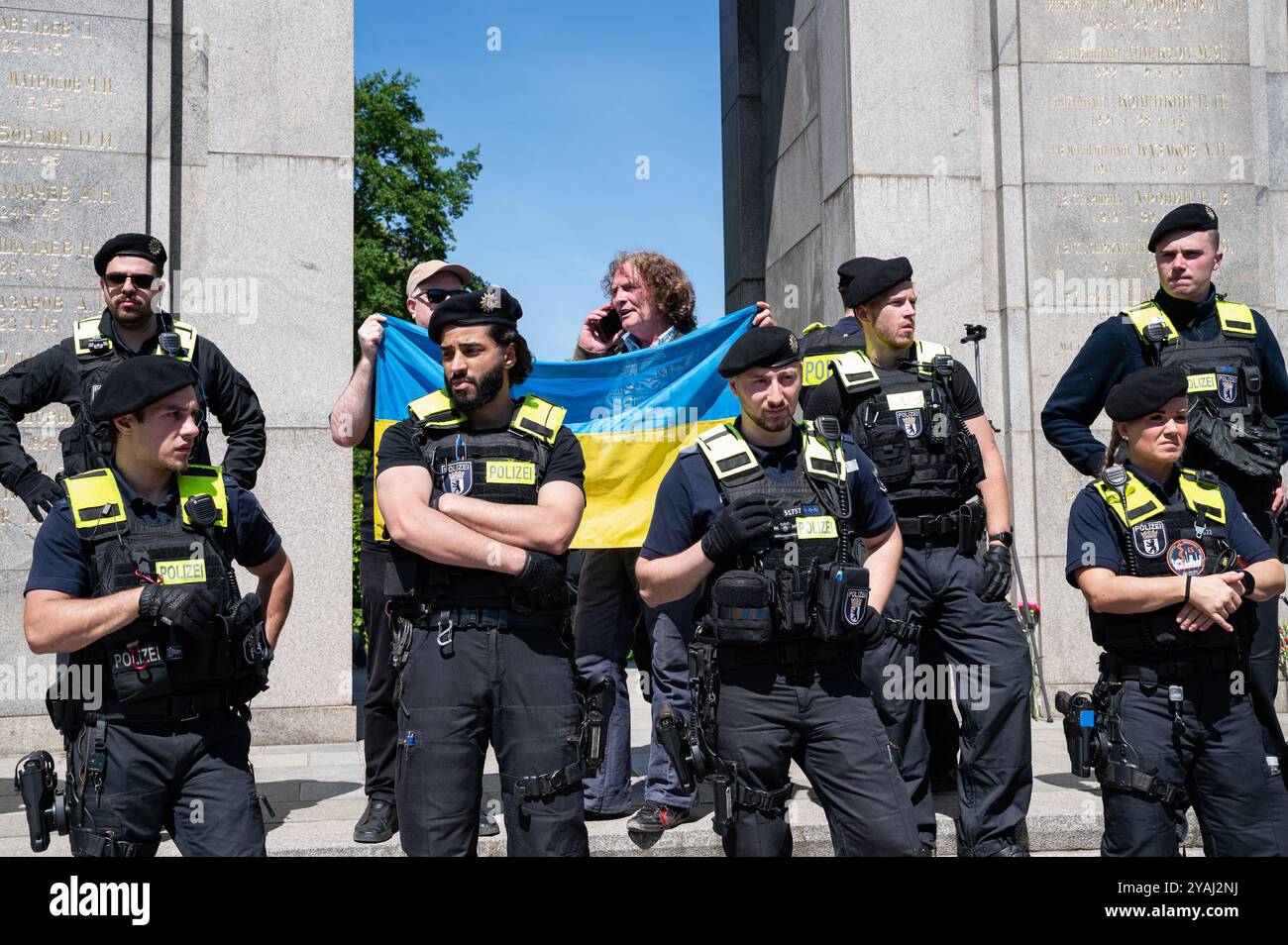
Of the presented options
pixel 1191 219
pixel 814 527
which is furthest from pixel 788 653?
pixel 1191 219

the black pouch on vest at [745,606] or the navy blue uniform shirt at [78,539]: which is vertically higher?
the navy blue uniform shirt at [78,539]

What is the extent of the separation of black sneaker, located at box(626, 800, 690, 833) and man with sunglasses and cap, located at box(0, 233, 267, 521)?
8.72 feet

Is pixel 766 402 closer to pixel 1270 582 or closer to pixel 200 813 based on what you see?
pixel 1270 582

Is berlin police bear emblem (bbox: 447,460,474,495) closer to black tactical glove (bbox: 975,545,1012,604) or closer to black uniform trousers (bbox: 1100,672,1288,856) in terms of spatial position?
black tactical glove (bbox: 975,545,1012,604)

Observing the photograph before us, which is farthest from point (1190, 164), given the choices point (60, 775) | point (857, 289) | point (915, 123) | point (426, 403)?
point (60, 775)

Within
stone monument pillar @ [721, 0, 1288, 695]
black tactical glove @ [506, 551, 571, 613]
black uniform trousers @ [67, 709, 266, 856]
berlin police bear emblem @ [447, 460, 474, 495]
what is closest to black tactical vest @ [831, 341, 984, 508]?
black tactical glove @ [506, 551, 571, 613]

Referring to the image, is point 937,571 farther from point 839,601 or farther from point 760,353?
point 760,353

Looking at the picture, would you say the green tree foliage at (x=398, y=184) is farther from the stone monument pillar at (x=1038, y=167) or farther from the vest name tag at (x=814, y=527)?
the vest name tag at (x=814, y=527)

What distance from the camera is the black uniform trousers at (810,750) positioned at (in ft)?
14.9

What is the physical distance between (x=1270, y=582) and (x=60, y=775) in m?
6.88

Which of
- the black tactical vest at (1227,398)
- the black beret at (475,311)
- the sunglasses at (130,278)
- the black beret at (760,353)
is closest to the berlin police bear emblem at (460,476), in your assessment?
the black beret at (475,311)

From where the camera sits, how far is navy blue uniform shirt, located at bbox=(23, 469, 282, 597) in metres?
4.32

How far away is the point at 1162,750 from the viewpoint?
4828 mm

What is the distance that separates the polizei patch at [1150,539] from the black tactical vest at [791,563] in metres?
1.23
